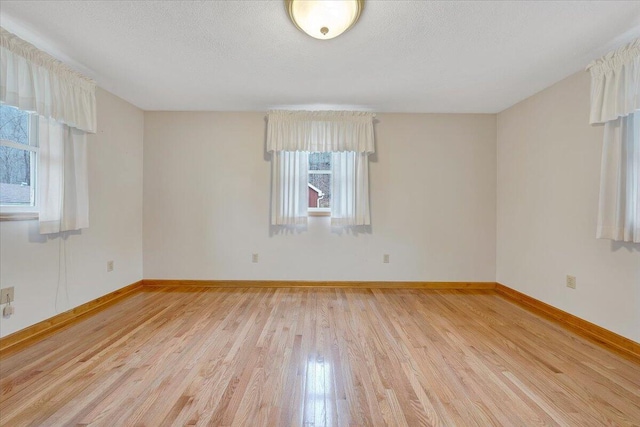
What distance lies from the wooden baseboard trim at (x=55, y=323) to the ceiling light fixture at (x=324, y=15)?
3.05m

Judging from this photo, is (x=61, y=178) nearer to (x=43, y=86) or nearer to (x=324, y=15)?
(x=43, y=86)

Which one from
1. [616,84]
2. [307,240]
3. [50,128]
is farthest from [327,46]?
[50,128]

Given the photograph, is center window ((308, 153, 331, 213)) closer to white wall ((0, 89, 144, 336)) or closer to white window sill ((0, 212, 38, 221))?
white wall ((0, 89, 144, 336))

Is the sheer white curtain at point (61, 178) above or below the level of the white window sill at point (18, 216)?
above

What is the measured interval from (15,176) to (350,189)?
3.13 metres

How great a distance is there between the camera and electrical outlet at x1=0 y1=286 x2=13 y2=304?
2.04 metres

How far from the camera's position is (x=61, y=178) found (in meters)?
2.45

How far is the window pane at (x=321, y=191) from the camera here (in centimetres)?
383

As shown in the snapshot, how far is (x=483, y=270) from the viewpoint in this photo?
371 centimetres

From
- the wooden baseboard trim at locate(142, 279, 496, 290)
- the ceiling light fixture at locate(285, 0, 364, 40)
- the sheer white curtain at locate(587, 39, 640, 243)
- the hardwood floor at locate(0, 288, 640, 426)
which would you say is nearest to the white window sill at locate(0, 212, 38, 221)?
the hardwood floor at locate(0, 288, 640, 426)

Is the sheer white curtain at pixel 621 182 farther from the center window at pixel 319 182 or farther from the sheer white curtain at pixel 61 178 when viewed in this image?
the sheer white curtain at pixel 61 178

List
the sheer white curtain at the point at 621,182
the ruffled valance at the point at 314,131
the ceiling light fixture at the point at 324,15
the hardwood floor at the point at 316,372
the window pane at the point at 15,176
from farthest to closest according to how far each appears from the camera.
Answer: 1. the ruffled valance at the point at 314,131
2. the window pane at the point at 15,176
3. the sheer white curtain at the point at 621,182
4. the ceiling light fixture at the point at 324,15
5. the hardwood floor at the point at 316,372

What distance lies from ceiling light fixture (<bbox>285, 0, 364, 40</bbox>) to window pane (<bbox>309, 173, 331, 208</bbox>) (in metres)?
2.04

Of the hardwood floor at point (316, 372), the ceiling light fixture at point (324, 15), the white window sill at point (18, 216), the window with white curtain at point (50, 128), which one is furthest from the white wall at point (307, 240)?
the ceiling light fixture at point (324, 15)
